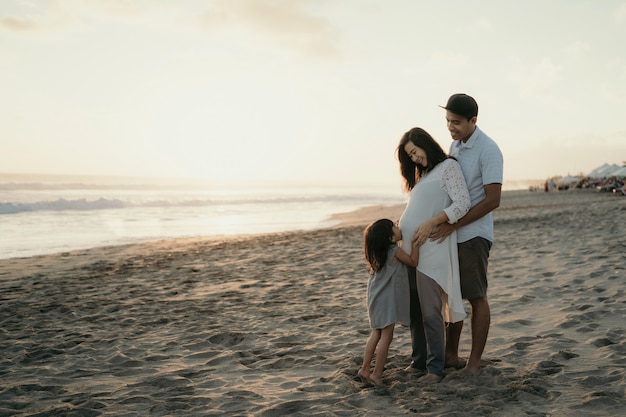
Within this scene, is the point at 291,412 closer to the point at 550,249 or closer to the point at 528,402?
the point at 528,402

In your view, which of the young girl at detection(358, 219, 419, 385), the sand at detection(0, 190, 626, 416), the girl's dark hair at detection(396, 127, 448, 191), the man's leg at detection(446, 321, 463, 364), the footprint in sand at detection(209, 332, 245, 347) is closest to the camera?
the sand at detection(0, 190, 626, 416)

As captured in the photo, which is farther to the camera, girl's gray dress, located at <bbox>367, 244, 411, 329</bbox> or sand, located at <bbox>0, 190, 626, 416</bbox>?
girl's gray dress, located at <bbox>367, 244, 411, 329</bbox>

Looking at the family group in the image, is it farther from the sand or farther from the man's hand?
the sand

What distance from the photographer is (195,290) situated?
24.5 ft

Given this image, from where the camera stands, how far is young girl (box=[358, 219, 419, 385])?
364 cm

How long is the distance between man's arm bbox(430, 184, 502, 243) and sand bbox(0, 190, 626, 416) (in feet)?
3.61

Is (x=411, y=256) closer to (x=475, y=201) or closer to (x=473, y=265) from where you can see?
(x=473, y=265)

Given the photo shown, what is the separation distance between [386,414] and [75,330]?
12.6ft

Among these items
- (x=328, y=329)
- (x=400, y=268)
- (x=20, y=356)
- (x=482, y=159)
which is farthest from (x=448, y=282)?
(x=20, y=356)

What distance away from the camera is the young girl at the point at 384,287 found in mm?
3637

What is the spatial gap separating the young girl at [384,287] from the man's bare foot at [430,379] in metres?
0.31

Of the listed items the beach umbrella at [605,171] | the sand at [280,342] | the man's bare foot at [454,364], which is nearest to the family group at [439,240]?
the man's bare foot at [454,364]

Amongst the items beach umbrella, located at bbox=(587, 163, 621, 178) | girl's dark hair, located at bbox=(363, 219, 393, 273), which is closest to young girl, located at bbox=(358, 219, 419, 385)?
girl's dark hair, located at bbox=(363, 219, 393, 273)

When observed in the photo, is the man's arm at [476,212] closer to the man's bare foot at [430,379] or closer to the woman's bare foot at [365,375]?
the man's bare foot at [430,379]
